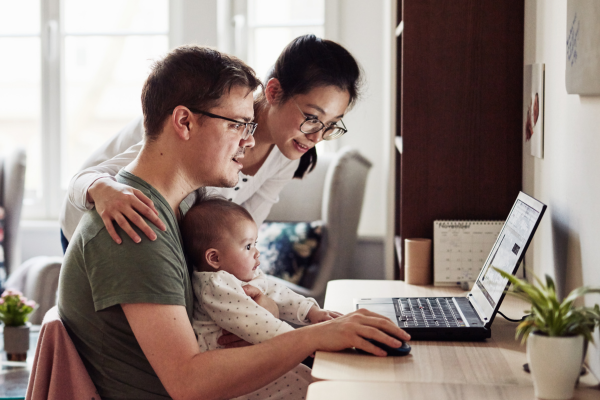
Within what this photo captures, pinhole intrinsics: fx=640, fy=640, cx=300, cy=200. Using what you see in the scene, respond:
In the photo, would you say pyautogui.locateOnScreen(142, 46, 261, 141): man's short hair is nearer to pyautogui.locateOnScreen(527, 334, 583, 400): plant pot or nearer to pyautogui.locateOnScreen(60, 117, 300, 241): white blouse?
pyautogui.locateOnScreen(60, 117, 300, 241): white blouse

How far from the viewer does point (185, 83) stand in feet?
4.18

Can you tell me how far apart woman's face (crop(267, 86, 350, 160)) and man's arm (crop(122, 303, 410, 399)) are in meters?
0.68

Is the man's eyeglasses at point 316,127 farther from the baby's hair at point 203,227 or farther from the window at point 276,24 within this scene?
the window at point 276,24

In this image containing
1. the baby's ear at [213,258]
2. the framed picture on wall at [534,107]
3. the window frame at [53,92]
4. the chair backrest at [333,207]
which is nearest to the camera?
the baby's ear at [213,258]

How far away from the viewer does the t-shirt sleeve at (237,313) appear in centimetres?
129

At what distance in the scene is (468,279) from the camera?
6.00 feet

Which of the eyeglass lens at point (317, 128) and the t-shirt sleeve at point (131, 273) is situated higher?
the eyeglass lens at point (317, 128)

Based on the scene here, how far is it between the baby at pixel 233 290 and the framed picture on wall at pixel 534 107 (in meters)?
0.70

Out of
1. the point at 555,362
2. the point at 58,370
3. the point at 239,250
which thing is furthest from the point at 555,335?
the point at 58,370

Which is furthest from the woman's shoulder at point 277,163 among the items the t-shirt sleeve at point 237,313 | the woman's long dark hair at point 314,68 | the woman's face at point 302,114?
the t-shirt sleeve at point 237,313

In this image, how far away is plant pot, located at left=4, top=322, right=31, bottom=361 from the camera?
2.16m

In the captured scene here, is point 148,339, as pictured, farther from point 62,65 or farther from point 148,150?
point 62,65

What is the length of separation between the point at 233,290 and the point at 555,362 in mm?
654

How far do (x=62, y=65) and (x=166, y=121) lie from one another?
2.94 meters
